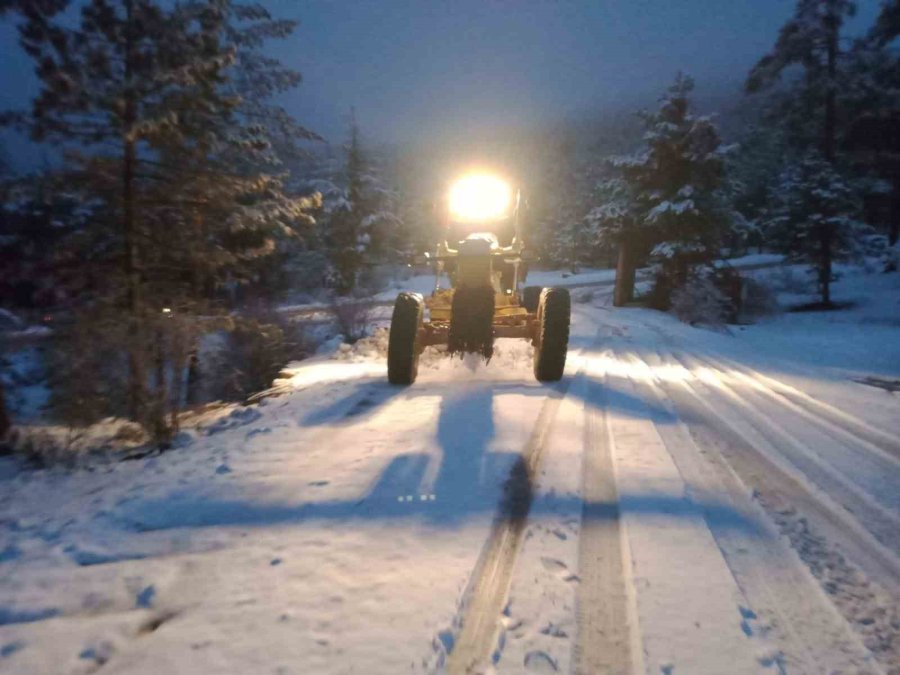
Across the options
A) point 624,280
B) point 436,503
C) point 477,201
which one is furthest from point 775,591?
point 624,280

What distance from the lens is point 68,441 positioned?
570cm

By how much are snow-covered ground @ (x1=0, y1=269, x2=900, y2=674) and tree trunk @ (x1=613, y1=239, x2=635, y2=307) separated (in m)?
19.3

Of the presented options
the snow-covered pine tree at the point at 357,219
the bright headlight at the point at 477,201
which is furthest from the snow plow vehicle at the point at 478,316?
the snow-covered pine tree at the point at 357,219

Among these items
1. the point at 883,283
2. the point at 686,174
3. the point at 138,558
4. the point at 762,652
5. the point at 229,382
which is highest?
the point at 686,174

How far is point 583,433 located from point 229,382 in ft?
26.1

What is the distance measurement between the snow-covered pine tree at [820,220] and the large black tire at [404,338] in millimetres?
21924

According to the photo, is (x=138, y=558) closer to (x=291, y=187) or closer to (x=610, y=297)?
(x=610, y=297)

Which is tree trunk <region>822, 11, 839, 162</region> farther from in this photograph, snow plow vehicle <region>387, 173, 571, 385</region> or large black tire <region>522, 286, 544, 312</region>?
snow plow vehicle <region>387, 173, 571, 385</region>

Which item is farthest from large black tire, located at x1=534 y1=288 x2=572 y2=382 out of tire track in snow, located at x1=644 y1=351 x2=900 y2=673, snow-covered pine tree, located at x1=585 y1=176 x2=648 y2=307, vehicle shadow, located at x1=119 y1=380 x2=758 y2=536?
snow-covered pine tree, located at x1=585 y1=176 x2=648 y2=307

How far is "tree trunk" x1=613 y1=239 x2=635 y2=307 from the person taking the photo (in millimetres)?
24812

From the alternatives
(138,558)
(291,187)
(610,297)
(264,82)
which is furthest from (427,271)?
(138,558)

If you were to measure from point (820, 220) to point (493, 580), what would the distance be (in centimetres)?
2532

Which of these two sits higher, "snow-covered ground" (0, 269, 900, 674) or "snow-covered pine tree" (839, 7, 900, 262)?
→ "snow-covered pine tree" (839, 7, 900, 262)

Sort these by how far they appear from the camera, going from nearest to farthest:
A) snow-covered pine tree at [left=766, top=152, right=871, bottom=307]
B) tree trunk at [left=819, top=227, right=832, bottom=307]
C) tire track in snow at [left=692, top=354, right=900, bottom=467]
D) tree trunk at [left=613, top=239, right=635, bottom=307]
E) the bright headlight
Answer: tire track in snow at [left=692, top=354, right=900, bottom=467]
the bright headlight
snow-covered pine tree at [left=766, top=152, right=871, bottom=307]
tree trunk at [left=819, top=227, right=832, bottom=307]
tree trunk at [left=613, top=239, right=635, bottom=307]
